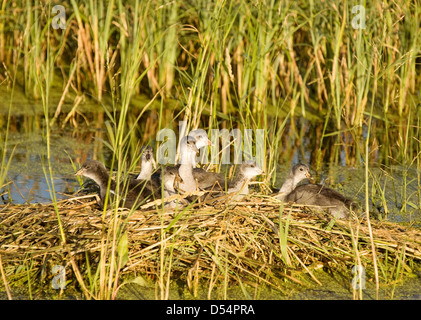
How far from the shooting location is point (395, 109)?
10.5 meters

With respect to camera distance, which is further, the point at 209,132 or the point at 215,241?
the point at 209,132

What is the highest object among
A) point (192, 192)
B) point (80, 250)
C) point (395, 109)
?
point (395, 109)

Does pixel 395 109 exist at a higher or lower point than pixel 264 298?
higher

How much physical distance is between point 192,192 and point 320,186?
47.9 inches

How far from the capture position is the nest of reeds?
195 inches

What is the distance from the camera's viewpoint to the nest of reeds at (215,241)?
4.95m

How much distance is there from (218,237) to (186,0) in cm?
564

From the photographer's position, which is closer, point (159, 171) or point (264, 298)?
point (264, 298)

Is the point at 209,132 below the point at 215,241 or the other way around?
the other way around

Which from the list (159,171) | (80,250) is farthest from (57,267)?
(159,171)

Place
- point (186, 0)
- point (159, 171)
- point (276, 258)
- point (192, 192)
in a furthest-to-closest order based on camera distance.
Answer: point (186, 0) → point (159, 171) → point (192, 192) → point (276, 258)

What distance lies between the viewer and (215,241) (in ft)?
16.8
